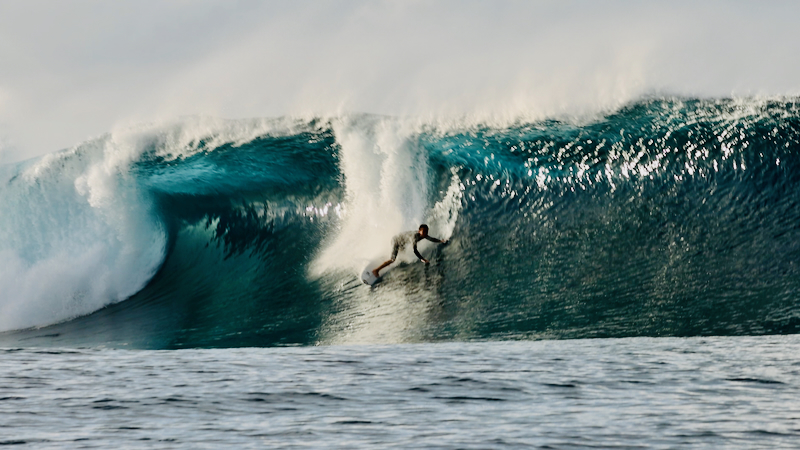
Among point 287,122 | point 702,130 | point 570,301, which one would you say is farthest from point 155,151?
point 702,130

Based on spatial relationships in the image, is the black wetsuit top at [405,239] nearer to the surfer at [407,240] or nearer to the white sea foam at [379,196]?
the surfer at [407,240]

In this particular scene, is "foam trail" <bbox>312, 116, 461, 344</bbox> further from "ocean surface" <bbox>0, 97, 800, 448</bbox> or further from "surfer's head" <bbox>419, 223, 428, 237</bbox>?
"surfer's head" <bbox>419, 223, 428, 237</bbox>

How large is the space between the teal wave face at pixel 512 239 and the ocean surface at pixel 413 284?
29 millimetres

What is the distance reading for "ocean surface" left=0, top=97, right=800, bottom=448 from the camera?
4660 millimetres

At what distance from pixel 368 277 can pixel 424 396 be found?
3678mm

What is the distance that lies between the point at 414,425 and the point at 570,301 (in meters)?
3.98

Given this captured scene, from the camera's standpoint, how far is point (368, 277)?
8805 mm

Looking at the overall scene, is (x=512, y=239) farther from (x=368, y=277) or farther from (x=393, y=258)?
(x=368, y=277)

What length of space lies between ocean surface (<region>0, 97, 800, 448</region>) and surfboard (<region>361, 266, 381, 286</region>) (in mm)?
93

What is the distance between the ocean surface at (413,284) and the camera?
4.66 meters

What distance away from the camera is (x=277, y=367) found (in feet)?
21.8

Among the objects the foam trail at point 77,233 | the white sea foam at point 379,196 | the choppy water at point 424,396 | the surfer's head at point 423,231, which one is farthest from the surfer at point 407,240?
the foam trail at point 77,233

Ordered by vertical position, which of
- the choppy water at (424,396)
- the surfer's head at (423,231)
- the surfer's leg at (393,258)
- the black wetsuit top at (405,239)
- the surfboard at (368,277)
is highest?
the surfer's head at (423,231)

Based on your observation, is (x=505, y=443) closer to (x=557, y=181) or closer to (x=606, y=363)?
(x=606, y=363)
